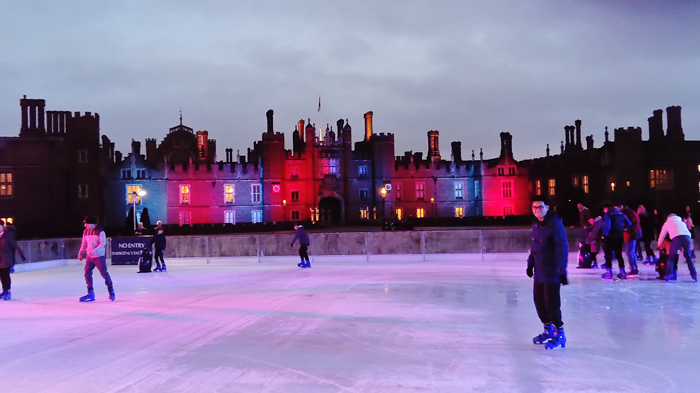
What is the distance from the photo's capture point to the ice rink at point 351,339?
5.38m

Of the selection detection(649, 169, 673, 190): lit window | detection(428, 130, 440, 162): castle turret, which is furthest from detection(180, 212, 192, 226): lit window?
detection(649, 169, 673, 190): lit window

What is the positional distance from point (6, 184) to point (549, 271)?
47.2 meters

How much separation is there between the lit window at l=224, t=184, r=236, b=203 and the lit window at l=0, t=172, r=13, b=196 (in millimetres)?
16475

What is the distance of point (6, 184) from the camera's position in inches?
1705

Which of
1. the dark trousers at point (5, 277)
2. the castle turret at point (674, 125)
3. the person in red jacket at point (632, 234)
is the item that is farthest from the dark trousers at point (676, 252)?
the castle turret at point (674, 125)

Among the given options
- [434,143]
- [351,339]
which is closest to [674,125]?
[434,143]

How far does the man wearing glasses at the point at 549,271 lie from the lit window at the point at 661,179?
3829cm

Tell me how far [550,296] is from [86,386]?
516 cm

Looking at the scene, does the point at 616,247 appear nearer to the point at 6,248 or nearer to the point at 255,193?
the point at 6,248

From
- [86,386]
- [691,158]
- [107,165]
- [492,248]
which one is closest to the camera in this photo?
[86,386]

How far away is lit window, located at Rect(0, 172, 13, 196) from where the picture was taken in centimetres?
4309

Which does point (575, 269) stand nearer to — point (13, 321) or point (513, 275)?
point (513, 275)

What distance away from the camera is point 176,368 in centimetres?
589

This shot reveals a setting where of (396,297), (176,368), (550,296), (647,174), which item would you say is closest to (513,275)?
(396,297)
